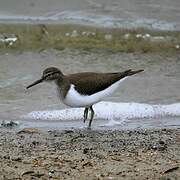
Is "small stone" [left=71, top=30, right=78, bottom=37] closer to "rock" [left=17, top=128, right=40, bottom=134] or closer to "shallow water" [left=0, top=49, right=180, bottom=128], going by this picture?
"shallow water" [left=0, top=49, right=180, bottom=128]

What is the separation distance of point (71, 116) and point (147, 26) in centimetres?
511

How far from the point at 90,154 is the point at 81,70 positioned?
4.36 metres

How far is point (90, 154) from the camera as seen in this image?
21.9 ft

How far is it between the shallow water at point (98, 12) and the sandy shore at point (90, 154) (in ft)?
20.0

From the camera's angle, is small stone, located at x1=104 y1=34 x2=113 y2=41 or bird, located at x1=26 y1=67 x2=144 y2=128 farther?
small stone, located at x1=104 y1=34 x2=113 y2=41

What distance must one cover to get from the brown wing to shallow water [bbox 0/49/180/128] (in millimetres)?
460

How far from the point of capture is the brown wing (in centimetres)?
836

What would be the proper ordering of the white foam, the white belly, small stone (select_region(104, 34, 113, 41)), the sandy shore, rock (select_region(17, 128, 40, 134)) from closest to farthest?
the sandy shore → rock (select_region(17, 128, 40, 134)) → the white belly → the white foam → small stone (select_region(104, 34, 113, 41))

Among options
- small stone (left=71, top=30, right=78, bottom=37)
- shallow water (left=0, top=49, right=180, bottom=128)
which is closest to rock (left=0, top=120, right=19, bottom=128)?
shallow water (left=0, top=49, right=180, bottom=128)

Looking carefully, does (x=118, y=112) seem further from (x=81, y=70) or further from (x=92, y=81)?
(x=81, y=70)

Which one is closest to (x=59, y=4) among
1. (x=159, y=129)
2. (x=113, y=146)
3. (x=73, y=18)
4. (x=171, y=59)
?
(x=73, y=18)

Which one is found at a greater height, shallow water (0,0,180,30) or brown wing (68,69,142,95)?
shallow water (0,0,180,30)

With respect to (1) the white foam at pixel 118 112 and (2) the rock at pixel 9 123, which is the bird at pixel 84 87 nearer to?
(1) the white foam at pixel 118 112

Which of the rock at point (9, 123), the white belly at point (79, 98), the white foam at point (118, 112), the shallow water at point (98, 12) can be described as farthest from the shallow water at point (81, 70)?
the shallow water at point (98, 12)
